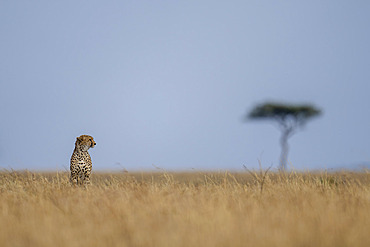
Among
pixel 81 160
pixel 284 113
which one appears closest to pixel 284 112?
pixel 284 113

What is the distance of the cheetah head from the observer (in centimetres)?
1005

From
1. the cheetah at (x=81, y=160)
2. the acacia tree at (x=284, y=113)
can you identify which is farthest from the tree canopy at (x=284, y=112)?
the cheetah at (x=81, y=160)

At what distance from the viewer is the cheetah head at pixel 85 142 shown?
10055mm

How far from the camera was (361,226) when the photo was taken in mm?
4852

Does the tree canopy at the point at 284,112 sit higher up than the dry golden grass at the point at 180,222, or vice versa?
the tree canopy at the point at 284,112

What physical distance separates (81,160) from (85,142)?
1.42 ft

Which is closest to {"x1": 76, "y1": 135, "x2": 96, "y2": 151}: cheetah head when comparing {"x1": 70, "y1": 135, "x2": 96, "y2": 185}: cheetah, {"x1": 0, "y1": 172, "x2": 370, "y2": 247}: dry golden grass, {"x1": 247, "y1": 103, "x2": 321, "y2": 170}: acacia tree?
{"x1": 70, "y1": 135, "x2": 96, "y2": 185}: cheetah

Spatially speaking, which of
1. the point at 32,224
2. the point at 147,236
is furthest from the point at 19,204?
the point at 147,236

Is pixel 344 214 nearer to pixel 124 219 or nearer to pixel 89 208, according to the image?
pixel 124 219

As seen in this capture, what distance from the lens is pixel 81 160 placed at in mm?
10133

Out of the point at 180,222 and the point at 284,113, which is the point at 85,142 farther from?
the point at 284,113

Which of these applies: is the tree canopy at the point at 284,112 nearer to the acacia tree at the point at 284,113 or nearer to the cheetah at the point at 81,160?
the acacia tree at the point at 284,113

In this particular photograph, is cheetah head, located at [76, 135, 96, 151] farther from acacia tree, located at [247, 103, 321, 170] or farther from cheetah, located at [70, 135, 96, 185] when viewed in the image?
acacia tree, located at [247, 103, 321, 170]

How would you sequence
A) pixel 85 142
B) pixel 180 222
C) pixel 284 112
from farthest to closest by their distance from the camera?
pixel 284 112, pixel 85 142, pixel 180 222
